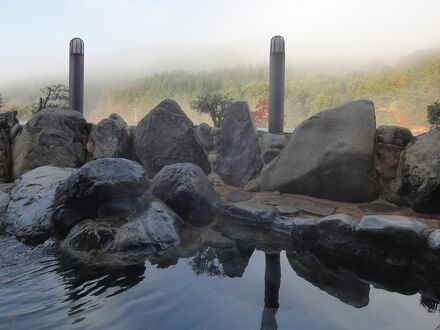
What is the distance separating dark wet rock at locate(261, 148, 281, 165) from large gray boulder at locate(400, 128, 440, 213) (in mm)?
1907

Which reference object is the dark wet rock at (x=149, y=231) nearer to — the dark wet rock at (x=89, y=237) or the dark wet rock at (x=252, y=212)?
the dark wet rock at (x=89, y=237)

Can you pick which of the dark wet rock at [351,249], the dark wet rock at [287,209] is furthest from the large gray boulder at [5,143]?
the dark wet rock at [351,249]

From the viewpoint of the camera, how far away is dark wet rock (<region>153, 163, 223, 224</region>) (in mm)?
5199

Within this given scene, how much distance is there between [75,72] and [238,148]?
3.73m

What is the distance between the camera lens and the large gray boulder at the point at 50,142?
6715mm

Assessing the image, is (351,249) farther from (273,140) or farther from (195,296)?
(273,140)

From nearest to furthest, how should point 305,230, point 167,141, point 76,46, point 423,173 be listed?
point 305,230 < point 423,173 < point 167,141 < point 76,46

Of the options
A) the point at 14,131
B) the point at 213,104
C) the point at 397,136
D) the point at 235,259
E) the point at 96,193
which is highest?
the point at 213,104

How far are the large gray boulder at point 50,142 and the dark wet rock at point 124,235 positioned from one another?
8.92ft

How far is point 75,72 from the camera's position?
24.5 ft

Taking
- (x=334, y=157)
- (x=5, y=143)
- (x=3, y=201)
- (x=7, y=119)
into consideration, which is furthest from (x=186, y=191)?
(x=7, y=119)

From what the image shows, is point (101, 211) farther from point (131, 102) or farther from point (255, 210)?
point (131, 102)

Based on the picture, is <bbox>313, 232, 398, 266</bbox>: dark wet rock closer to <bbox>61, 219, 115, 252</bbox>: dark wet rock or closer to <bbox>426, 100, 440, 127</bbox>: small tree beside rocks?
<bbox>61, 219, 115, 252</bbox>: dark wet rock

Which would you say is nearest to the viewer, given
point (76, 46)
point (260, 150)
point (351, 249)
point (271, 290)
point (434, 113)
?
point (271, 290)
